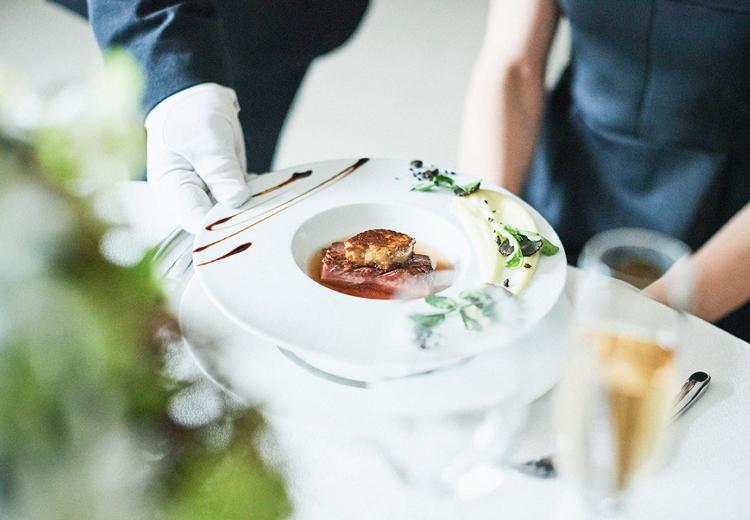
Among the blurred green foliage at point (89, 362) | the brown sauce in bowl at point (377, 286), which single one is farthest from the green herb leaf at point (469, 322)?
the blurred green foliage at point (89, 362)

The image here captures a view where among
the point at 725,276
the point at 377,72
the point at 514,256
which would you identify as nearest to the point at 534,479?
the point at 514,256

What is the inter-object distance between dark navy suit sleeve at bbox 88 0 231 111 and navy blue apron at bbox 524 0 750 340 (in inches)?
25.4

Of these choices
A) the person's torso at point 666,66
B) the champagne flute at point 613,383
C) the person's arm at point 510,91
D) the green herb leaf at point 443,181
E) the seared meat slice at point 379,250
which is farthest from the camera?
the person's arm at point 510,91

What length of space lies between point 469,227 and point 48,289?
0.76 m

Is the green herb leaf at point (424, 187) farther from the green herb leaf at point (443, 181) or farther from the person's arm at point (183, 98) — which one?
the person's arm at point (183, 98)

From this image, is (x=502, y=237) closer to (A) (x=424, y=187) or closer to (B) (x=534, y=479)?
(A) (x=424, y=187)

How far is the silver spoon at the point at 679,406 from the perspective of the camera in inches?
25.0

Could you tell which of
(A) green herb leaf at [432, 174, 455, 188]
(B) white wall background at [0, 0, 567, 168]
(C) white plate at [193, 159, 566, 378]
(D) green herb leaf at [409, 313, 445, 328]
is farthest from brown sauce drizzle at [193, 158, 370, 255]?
(B) white wall background at [0, 0, 567, 168]

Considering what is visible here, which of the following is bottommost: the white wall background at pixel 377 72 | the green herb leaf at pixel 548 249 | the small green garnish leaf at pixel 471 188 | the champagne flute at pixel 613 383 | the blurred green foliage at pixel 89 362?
the white wall background at pixel 377 72

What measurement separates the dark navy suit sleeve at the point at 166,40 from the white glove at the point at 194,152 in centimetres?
2

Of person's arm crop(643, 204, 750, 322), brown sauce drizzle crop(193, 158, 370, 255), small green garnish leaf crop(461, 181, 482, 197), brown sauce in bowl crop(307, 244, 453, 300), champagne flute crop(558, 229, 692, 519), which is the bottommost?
person's arm crop(643, 204, 750, 322)

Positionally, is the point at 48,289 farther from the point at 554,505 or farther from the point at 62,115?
the point at 554,505

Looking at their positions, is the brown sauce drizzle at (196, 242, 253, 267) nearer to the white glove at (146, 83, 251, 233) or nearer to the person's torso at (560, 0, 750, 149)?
the white glove at (146, 83, 251, 233)

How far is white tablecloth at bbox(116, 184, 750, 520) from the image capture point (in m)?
0.61
